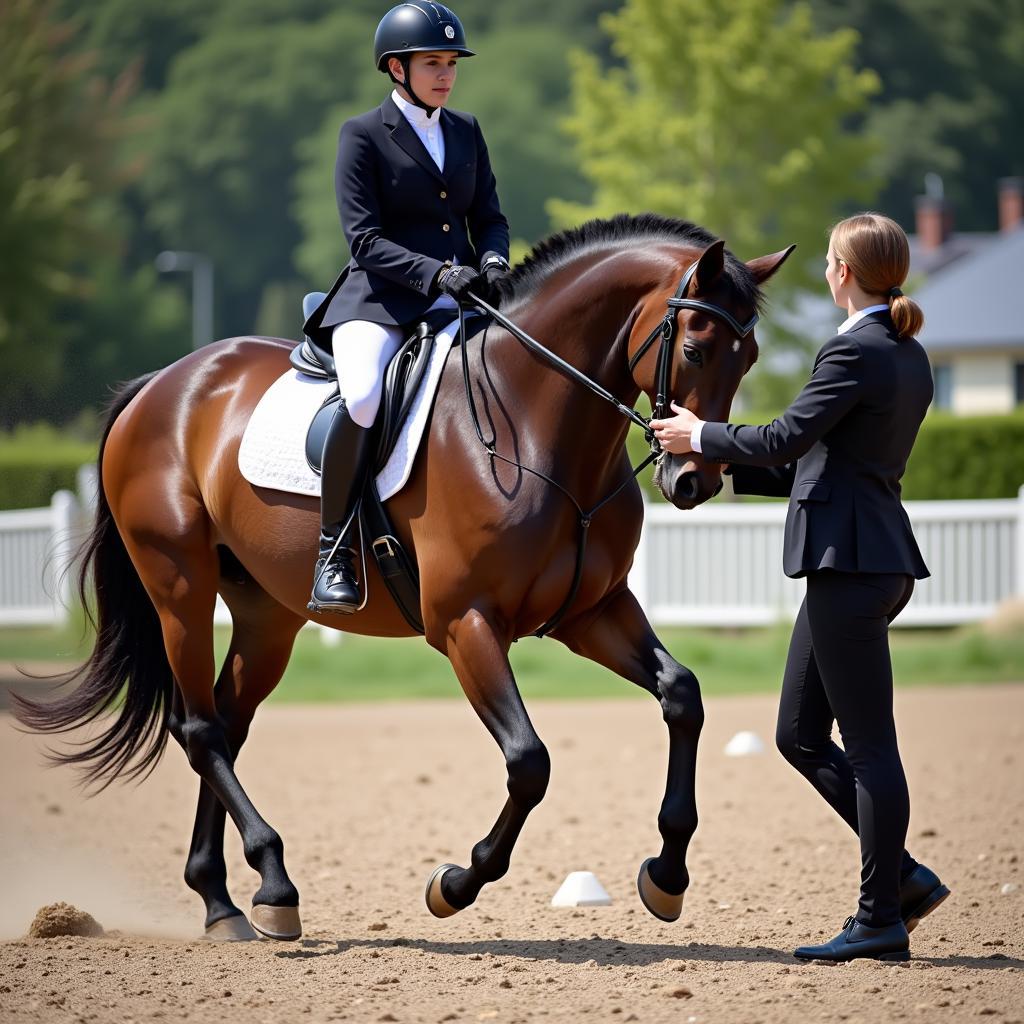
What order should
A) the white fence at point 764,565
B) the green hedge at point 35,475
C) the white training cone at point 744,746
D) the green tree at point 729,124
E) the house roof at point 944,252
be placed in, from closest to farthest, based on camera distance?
the white training cone at point 744,746
the white fence at point 764,565
the green tree at point 729,124
the green hedge at point 35,475
the house roof at point 944,252

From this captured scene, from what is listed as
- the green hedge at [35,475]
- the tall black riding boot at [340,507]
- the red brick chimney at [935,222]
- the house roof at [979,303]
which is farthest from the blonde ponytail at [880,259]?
the red brick chimney at [935,222]

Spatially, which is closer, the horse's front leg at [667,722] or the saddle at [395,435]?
the horse's front leg at [667,722]

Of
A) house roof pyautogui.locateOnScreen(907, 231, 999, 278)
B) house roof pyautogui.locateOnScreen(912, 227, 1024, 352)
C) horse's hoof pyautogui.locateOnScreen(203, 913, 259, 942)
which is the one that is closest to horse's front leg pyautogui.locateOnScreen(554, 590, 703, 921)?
horse's hoof pyautogui.locateOnScreen(203, 913, 259, 942)

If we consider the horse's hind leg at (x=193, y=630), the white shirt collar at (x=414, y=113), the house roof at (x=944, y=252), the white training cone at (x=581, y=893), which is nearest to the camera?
the white shirt collar at (x=414, y=113)

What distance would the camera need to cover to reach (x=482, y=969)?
17.0 ft

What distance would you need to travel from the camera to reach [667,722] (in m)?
5.25

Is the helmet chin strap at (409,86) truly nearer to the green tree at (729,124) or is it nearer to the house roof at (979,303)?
the green tree at (729,124)

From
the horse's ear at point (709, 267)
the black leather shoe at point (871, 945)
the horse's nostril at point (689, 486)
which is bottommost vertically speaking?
the black leather shoe at point (871, 945)

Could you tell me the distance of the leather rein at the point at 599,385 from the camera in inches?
189

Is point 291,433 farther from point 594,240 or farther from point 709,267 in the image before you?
point 709,267

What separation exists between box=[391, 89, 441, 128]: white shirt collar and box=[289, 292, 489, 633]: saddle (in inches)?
26.9

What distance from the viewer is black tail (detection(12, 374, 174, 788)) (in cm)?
670

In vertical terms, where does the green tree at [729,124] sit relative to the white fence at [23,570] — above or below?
above

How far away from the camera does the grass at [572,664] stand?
47.1 feet
